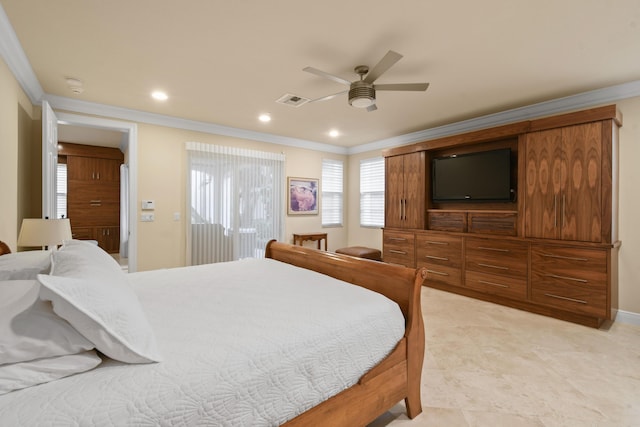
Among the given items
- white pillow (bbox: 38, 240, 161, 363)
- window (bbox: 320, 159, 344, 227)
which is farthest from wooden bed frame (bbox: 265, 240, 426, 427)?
window (bbox: 320, 159, 344, 227)

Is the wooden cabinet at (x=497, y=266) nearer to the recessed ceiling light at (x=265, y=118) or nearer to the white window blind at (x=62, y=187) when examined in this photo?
the recessed ceiling light at (x=265, y=118)

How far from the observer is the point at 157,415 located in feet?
2.82

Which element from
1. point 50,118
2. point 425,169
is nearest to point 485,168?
point 425,169

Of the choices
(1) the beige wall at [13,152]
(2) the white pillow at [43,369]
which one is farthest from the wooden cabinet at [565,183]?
(1) the beige wall at [13,152]

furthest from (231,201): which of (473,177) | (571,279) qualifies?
(571,279)

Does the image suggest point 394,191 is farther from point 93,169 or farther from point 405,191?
point 93,169

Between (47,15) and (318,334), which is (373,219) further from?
(47,15)

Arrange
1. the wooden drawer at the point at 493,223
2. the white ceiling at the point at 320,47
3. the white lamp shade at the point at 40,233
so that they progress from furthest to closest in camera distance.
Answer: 1. the wooden drawer at the point at 493,223
2. the white lamp shade at the point at 40,233
3. the white ceiling at the point at 320,47

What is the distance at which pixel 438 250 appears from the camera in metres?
4.25

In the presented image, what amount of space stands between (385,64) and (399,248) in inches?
124

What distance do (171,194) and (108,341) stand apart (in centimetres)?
366

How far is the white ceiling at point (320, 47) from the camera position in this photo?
193cm

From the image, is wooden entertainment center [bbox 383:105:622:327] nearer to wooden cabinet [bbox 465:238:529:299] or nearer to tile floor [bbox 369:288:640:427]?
wooden cabinet [bbox 465:238:529:299]

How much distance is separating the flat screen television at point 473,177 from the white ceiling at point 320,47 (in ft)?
2.27
